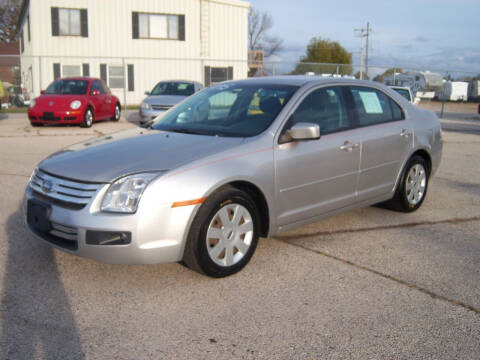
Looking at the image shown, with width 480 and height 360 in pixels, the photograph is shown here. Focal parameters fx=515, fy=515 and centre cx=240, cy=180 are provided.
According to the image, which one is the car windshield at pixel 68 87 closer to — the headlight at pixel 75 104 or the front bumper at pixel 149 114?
the headlight at pixel 75 104

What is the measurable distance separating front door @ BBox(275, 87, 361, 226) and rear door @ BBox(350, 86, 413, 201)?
164 millimetres

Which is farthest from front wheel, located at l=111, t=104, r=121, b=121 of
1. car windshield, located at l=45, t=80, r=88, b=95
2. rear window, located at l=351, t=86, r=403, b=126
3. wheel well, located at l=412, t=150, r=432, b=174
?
rear window, located at l=351, t=86, r=403, b=126

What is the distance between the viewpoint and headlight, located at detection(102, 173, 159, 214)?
3.61 m

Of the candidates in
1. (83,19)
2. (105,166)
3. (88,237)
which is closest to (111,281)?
(88,237)

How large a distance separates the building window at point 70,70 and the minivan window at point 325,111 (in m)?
24.8

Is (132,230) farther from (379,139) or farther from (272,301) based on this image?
(379,139)

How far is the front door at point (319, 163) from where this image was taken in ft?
14.6

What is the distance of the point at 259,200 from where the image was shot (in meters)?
4.33

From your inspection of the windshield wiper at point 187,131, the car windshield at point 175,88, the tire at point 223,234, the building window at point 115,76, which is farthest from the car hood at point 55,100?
the building window at point 115,76

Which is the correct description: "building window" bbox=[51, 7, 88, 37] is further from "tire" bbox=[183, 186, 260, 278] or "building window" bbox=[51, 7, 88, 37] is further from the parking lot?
"tire" bbox=[183, 186, 260, 278]

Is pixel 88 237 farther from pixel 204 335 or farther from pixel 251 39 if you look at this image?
→ pixel 251 39

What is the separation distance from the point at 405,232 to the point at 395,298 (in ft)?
5.68

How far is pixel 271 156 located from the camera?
4289 mm

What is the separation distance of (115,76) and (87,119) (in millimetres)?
13653
